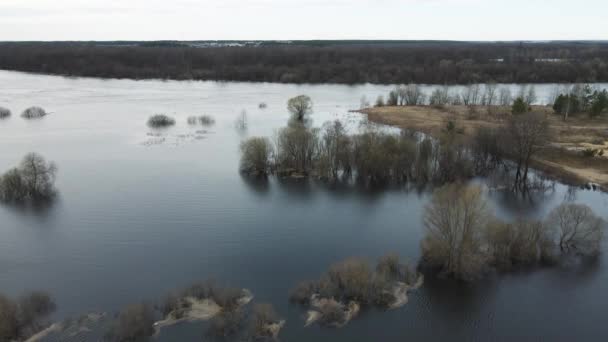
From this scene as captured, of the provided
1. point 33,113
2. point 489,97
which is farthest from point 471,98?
point 33,113

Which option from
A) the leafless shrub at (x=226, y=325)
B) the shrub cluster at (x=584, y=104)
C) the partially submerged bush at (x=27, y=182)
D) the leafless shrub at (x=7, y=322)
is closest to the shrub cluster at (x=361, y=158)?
the partially submerged bush at (x=27, y=182)

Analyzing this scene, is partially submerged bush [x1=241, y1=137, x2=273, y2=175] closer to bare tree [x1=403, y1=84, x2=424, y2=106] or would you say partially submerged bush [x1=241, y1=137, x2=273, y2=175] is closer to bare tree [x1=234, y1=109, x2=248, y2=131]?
bare tree [x1=234, y1=109, x2=248, y2=131]

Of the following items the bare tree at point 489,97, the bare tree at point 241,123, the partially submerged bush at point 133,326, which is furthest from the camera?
the bare tree at point 489,97

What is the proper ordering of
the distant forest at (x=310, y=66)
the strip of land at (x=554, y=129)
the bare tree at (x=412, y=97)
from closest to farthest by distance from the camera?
the strip of land at (x=554, y=129) < the bare tree at (x=412, y=97) < the distant forest at (x=310, y=66)

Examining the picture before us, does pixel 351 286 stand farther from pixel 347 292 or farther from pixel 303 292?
pixel 303 292

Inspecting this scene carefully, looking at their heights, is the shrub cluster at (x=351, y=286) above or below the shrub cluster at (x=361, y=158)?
below

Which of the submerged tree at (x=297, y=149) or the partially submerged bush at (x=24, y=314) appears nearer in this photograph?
the partially submerged bush at (x=24, y=314)

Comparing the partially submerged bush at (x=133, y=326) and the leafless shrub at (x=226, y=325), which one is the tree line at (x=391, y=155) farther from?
the partially submerged bush at (x=133, y=326)

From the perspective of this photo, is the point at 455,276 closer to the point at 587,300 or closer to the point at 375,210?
the point at 587,300
